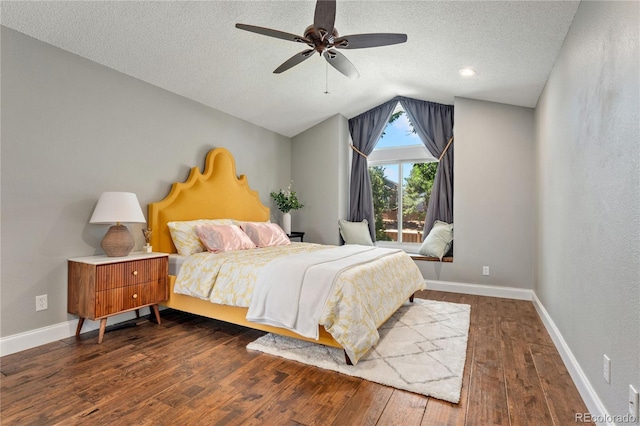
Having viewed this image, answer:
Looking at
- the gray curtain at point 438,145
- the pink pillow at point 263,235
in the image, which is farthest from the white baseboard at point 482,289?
the pink pillow at point 263,235

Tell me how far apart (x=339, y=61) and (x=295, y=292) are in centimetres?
198

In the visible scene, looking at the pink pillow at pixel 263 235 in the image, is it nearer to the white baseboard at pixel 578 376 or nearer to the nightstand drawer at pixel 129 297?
the nightstand drawer at pixel 129 297

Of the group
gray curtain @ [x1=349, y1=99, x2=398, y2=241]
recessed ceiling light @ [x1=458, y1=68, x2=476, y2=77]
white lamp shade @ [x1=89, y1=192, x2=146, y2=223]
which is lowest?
white lamp shade @ [x1=89, y1=192, x2=146, y2=223]

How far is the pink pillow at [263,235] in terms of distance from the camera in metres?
4.12

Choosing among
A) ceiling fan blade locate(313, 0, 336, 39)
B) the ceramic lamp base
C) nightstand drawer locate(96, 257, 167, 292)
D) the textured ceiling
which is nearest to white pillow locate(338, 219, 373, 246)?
the textured ceiling

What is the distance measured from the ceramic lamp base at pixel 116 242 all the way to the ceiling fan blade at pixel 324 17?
7.88 ft

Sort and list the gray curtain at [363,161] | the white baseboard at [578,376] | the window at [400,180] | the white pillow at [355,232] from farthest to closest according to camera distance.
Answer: the gray curtain at [363,161] → the window at [400,180] → the white pillow at [355,232] → the white baseboard at [578,376]

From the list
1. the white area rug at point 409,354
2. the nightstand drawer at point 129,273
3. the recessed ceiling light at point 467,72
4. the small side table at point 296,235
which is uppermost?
the recessed ceiling light at point 467,72

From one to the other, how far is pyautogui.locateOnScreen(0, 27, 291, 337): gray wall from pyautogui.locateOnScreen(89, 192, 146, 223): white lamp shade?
0.26 meters

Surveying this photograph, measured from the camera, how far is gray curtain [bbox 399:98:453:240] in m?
5.08

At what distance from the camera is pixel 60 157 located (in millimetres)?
2865

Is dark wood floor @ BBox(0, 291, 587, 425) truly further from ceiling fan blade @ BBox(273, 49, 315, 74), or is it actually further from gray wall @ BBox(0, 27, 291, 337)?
ceiling fan blade @ BBox(273, 49, 315, 74)

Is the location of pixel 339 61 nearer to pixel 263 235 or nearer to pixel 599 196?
pixel 599 196

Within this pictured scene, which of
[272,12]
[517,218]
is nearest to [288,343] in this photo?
[272,12]
